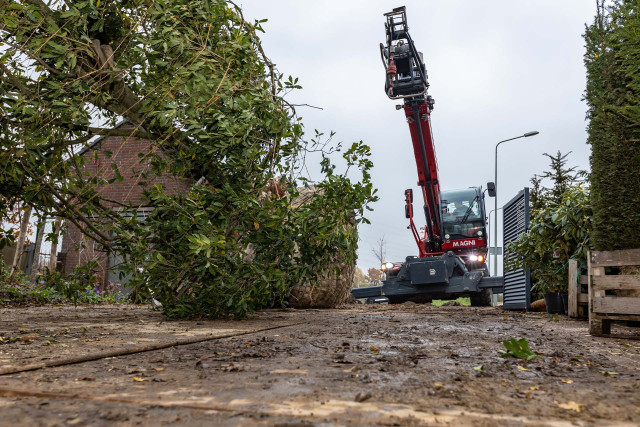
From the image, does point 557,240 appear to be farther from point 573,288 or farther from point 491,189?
point 491,189

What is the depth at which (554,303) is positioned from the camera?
298 inches

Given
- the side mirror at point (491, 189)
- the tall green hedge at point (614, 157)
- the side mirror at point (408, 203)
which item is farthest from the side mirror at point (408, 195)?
the tall green hedge at point (614, 157)

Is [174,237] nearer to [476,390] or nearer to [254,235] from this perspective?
[254,235]

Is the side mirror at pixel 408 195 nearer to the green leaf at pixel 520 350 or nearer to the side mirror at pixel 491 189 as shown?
the side mirror at pixel 491 189

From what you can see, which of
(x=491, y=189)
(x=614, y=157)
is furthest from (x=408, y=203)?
(x=614, y=157)

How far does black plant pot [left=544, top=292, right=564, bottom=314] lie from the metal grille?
2.97 feet

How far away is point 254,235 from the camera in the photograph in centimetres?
502

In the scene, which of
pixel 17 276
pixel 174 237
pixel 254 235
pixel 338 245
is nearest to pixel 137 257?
pixel 174 237

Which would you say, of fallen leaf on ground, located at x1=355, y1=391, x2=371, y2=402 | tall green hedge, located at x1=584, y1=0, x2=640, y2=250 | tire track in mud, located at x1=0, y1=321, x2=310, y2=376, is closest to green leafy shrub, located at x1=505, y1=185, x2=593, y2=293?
tall green hedge, located at x1=584, y1=0, x2=640, y2=250

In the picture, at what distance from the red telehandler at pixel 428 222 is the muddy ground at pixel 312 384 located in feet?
27.0

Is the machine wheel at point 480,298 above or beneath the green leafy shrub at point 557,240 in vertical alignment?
beneath

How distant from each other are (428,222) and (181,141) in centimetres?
1014

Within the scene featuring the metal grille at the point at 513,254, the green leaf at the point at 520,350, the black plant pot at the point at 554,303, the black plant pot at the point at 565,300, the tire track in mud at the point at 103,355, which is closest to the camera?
the tire track in mud at the point at 103,355

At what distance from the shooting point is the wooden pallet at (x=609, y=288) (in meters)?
4.37
